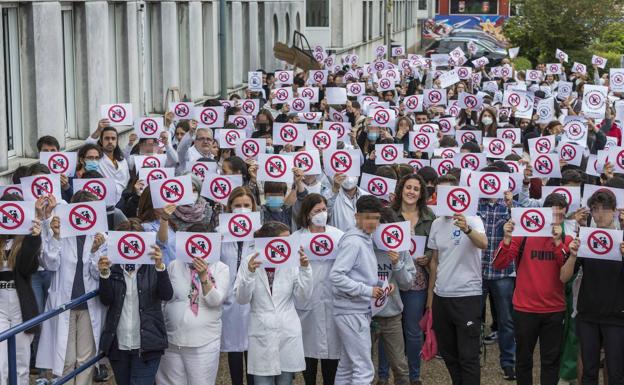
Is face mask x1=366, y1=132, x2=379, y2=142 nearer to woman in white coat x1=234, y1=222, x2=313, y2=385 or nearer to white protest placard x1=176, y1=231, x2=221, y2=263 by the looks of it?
woman in white coat x1=234, y1=222, x2=313, y2=385

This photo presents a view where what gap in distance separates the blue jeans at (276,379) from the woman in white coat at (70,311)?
3.90ft

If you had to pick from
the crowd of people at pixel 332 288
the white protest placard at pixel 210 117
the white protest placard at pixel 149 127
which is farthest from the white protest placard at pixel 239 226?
the white protest placard at pixel 210 117

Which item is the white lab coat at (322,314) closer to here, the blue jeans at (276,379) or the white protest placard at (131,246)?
the blue jeans at (276,379)

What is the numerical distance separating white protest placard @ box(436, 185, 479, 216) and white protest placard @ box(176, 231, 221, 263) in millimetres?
1925

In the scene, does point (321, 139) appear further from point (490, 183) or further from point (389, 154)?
point (490, 183)

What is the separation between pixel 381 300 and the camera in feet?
30.6

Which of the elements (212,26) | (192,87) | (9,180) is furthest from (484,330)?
(212,26)

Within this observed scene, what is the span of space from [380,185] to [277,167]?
3.06 feet

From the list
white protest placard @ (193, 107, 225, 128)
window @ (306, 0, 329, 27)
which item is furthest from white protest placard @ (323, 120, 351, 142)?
window @ (306, 0, 329, 27)

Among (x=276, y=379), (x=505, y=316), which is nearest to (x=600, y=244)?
(x=505, y=316)

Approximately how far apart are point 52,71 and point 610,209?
31.5ft

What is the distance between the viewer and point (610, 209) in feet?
29.6

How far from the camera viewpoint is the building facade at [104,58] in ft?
52.2

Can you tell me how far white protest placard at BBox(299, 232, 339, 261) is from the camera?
922 centimetres
